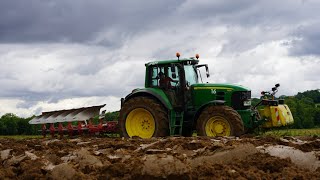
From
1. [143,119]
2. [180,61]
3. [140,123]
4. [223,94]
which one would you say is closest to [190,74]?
[180,61]

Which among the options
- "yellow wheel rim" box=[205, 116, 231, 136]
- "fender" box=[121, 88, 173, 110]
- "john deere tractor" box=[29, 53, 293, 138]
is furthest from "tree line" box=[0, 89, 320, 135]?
"yellow wheel rim" box=[205, 116, 231, 136]

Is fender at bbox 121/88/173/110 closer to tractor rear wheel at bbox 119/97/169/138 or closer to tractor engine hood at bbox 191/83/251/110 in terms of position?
tractor rear wheel at bbox 119/97/169/138

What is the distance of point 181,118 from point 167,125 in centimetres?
55

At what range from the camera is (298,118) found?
3638cm

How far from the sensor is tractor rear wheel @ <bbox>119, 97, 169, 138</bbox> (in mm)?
17812

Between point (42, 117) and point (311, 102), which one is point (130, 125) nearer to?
point (42, 117)

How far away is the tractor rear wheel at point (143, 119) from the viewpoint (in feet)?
58.4

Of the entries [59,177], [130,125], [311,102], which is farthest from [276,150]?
[311,102]

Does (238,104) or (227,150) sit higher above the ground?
(238,104)

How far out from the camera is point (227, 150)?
8.16m

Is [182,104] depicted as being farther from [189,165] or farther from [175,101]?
[189,165]

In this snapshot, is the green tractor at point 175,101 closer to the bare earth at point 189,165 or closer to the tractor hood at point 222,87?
the tractor hood at point 222,87

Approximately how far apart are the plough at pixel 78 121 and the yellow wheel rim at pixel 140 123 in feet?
4.50

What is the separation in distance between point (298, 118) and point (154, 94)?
67.6ft
